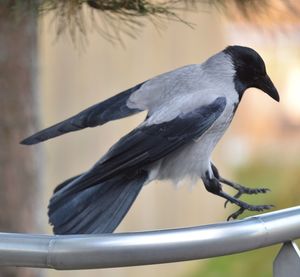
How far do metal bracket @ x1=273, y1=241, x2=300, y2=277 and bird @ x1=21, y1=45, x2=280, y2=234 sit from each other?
75mm

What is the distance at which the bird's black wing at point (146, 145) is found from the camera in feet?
2.38

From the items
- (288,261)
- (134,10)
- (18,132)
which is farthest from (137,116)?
(288,261)

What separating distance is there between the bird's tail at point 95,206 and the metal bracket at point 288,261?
135mm

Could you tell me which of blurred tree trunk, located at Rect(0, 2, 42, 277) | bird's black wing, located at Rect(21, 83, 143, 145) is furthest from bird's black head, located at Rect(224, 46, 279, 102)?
blurred tree trunk, located at Rect(0, 2, 42, 277)

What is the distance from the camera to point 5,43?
3.67 ft

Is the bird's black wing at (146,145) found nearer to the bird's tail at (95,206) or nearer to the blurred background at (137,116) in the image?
the bird's tail at (95,206)

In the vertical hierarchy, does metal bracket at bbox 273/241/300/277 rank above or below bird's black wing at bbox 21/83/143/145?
below

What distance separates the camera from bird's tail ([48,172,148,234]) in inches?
28.6

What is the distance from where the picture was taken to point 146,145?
730 mm

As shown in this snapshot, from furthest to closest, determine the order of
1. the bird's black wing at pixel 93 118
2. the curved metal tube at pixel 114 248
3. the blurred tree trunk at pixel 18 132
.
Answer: the blurred tree trunk at pixel 18 132, the bird's black wing at pixel 93 118, the curved metal tube at pixel 114 248

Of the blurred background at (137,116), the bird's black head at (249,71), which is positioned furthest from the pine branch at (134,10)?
the blurred background at (137,116)

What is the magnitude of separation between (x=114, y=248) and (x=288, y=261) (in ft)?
0.53

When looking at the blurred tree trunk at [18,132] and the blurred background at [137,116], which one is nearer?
the blurred tree trunk at [18,132]

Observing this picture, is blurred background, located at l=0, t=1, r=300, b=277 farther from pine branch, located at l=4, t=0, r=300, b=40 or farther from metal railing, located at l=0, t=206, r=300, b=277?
metal railing, located at l=0, t=206, r=300, b=277
